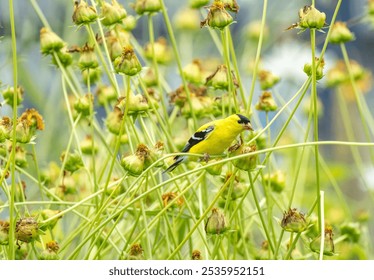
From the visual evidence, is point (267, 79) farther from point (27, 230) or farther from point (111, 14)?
point (27, 230)

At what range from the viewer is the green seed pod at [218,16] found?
939 mm

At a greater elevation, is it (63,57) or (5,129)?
(63,57)

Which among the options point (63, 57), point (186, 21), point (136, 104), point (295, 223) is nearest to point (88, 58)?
point (63, 57)

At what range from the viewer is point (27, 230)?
32.8 inches

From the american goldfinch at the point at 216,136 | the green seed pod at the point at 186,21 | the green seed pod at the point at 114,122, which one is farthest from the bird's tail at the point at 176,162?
the green seed pod at the point at 186,21

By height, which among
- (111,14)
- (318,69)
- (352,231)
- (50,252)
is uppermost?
(111,14)

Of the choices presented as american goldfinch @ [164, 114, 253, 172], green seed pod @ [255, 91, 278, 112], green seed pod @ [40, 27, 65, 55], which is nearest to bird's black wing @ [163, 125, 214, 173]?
american goldfinch @ [164, 114, 253, 172]

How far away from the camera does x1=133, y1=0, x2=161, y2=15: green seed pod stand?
43.9 inches

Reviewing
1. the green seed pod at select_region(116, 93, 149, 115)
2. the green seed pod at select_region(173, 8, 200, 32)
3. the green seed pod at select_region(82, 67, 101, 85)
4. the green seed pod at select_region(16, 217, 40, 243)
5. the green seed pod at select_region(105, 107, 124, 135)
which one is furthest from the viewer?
the green seed pod at select_region(173, 8, 200, 32)

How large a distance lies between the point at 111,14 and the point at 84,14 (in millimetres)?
60

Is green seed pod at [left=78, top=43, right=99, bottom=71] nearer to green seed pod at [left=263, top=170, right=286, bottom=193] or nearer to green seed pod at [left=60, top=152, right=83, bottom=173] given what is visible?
green seed pod at [left=60, top=152, right=83, bottom=173]

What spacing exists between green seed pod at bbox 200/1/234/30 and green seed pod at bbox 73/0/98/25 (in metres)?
0.14

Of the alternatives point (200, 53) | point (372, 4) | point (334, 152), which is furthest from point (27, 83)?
point (334, 152)
